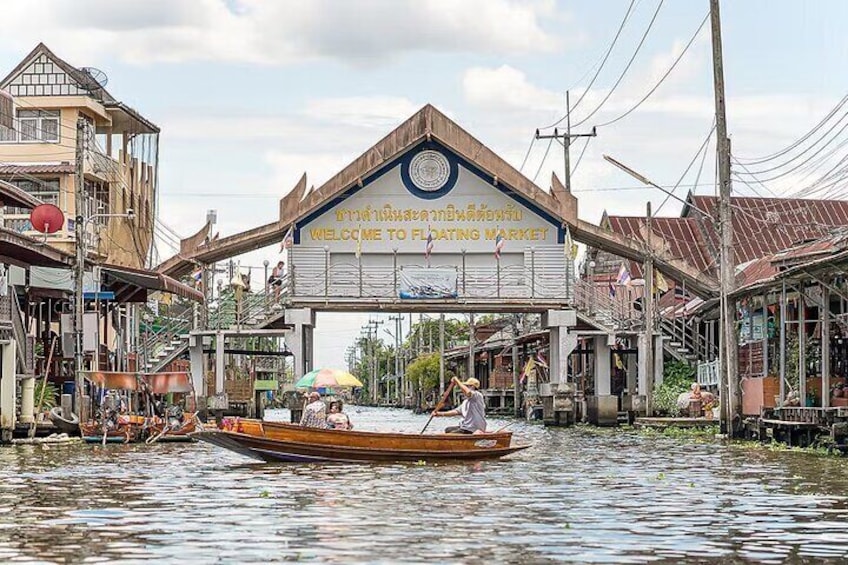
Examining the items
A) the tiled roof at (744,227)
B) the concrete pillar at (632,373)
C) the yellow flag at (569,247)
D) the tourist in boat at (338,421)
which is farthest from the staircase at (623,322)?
the tourist in boat at (338,421)

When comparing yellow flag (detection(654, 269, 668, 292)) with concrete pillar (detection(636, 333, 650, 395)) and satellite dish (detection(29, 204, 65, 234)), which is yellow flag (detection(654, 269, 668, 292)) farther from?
satellite dish (detection(29, 204, 65, 234))

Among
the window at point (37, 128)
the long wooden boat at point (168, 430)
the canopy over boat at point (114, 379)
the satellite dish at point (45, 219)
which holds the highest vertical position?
the window at point (37, 128)

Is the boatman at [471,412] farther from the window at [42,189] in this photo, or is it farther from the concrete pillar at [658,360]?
the window at [42,189]

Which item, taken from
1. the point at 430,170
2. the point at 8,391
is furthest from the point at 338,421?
the point at 430,170

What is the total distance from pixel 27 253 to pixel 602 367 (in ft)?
87.2

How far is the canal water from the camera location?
55.1 feet

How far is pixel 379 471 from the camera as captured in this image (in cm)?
3003

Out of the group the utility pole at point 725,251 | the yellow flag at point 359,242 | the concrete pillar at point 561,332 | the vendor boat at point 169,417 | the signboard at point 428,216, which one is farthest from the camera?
the signboard at point 428,216

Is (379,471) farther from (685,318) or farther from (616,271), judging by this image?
(616,271)

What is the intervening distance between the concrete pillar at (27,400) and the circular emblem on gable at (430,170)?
924 inches

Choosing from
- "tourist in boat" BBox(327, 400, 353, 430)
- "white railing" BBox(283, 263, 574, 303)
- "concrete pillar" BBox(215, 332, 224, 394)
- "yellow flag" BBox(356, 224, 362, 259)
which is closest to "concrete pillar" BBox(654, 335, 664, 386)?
"white railing" BBox(283, 263, 574, 303)

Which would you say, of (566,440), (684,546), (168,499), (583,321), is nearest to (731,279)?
(566,440)

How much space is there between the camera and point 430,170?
63906 mm

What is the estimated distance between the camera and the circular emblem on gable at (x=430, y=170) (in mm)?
63781
